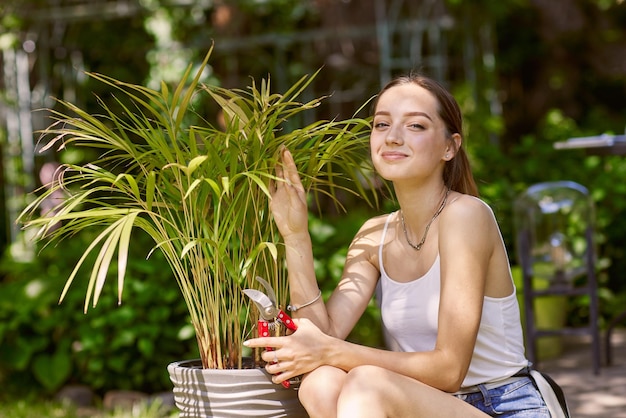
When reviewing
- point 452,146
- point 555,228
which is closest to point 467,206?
point 452,146

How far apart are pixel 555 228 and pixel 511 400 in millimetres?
2780

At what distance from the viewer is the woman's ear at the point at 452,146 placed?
2.14m

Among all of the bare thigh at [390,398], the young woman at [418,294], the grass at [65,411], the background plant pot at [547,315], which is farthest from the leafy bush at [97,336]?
the bare thigh at [390,398]

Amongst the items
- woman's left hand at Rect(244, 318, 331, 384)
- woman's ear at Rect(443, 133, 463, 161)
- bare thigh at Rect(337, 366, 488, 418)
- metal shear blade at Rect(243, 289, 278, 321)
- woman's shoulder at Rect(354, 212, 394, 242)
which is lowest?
bare thigh at Rect(337, 366, 488, 418)

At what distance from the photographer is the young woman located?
1.89 meters

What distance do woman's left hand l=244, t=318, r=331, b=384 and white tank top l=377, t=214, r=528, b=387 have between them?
0.28 m

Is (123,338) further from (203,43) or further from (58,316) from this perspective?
(203,43)

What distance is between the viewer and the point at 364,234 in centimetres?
233

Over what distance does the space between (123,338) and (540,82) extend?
8.60m

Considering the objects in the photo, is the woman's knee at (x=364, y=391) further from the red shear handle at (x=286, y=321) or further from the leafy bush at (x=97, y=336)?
the leafy bush at (x=97, y=336)

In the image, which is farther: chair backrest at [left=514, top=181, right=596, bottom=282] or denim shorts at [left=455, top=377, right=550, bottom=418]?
chair backrest at [left=514, top=181, right=596, bottom=282]

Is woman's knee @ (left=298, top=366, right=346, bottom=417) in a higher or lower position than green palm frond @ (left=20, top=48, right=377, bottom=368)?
lower

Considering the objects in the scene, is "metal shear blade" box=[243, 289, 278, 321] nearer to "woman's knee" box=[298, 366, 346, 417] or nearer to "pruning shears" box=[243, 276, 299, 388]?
"pruning shears" box=[243, 276, 299, 388]

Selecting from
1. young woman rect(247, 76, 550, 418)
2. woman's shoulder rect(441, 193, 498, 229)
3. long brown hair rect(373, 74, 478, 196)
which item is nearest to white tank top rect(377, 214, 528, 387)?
young woman rect(247, 76, 550, 418)
